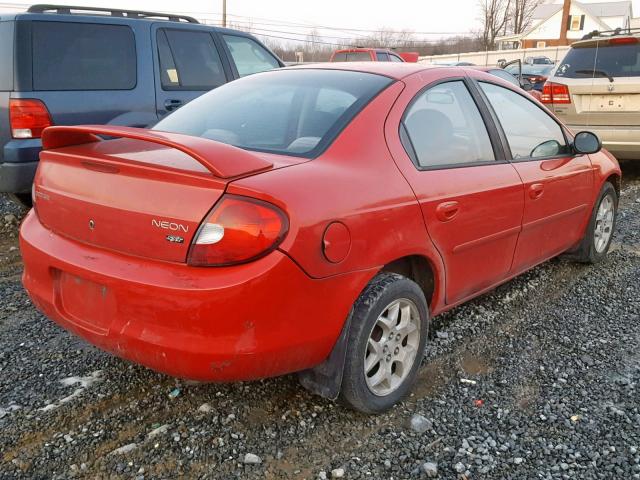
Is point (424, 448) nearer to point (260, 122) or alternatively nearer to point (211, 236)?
point (211, 236)

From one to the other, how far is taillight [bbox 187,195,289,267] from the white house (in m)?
69.7

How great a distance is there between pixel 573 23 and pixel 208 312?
→ 243ft

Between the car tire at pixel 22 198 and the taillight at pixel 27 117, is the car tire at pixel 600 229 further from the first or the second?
the car tire at pixel 22 198

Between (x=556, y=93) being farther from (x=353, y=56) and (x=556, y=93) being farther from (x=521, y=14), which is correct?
(x=521, y=14)

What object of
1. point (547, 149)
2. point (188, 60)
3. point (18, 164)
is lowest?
point (18, 164)

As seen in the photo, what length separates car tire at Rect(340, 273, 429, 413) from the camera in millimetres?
2443

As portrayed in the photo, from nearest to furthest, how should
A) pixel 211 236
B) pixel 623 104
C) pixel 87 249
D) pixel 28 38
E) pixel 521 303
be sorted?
pixel 211 236 < pixel 87 249 < pixel 521 303 < pixel 28 38 < pixel 623 104

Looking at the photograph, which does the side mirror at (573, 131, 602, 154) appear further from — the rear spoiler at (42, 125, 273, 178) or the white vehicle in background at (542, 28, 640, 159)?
the white vehicle in background at (542, 28, 640, 159)

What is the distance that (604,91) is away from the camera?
7.09m

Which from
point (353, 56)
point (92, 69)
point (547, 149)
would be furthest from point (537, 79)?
point (92, 69)

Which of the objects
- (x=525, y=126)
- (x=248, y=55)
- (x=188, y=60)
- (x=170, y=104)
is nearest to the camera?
(x=525, y=126)

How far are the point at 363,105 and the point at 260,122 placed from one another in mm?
530

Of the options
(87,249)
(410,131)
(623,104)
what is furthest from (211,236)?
(623,104)

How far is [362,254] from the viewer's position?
93.6 inches
